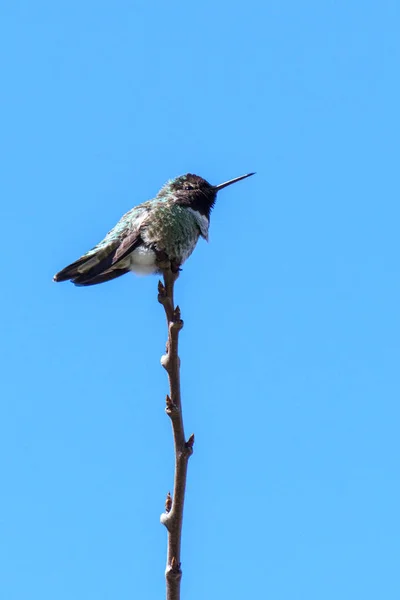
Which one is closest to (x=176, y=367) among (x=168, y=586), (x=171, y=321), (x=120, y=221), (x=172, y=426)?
(x=172, y=426)

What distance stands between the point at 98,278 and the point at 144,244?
0.36 m

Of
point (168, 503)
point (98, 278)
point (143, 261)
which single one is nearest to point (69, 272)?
point (98, 278)

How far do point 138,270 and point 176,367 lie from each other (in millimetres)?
2331

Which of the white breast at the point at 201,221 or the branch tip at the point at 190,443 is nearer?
the branch tip at the point at 190,443

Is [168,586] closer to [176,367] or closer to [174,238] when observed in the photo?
[176,367]

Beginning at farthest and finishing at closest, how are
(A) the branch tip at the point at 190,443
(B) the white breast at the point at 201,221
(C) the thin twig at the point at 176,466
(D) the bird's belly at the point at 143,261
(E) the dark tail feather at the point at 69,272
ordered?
1. (B) the white breast at the point at 201,221
2. (D) the bird's belly at the point at 143,261
3. (E) the dark tail feather at the point at 69,272
4. (A) the branch tip at the point at 190,443
5. (C) the thin twig at the point at 176,466

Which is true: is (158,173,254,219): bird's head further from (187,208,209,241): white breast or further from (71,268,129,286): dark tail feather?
(71,268,129,286): dark tail feather

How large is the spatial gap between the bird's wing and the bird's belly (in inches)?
2.0

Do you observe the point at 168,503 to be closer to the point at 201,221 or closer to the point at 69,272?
the point at 69,272

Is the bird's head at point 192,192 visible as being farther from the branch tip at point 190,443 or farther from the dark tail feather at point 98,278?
the branch tip at point 190,443

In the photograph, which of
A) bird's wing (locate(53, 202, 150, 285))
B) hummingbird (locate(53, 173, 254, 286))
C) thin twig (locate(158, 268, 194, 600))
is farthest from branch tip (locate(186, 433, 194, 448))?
bird's wing (locate(53, 202, 150, 285))

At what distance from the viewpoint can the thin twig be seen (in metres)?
2.68

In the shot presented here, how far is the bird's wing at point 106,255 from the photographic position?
515 cm

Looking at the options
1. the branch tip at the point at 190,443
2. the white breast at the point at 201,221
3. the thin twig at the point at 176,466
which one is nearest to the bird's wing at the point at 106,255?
the white breast at the point at 201,221
